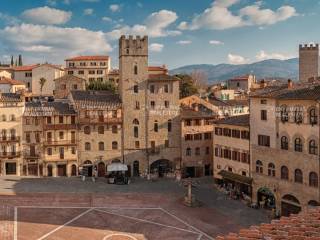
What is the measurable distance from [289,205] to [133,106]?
95.7ft

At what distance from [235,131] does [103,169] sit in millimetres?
22042

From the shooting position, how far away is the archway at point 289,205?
44.9 m

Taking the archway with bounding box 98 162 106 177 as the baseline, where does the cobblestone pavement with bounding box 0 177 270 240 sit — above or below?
below

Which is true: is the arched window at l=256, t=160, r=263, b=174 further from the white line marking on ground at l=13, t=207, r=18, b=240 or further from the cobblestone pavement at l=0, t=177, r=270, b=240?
the white line marking on ground at l=13, t=207, r=18, b=240

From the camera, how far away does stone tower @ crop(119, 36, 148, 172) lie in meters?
66.2

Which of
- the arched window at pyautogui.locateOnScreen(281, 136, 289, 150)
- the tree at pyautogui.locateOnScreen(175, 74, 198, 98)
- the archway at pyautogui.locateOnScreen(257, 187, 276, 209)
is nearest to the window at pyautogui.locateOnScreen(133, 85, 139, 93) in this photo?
the archway at pyautogui.locateOnScreen(257, 187, 276, 209)

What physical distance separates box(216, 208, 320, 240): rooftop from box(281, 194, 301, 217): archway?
29.1 metres

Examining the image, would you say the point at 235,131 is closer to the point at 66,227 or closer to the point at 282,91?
the point at 282,91

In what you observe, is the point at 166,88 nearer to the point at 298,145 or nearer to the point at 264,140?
the point at 264,140

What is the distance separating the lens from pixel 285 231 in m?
15.2

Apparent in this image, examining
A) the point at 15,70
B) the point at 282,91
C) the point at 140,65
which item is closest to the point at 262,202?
the point at 282,91

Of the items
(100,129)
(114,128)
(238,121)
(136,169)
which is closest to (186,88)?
(114,128)

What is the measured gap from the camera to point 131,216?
150 feet

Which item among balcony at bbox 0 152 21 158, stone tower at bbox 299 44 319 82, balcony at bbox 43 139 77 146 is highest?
stone tower at bbox 299 44 319 82
